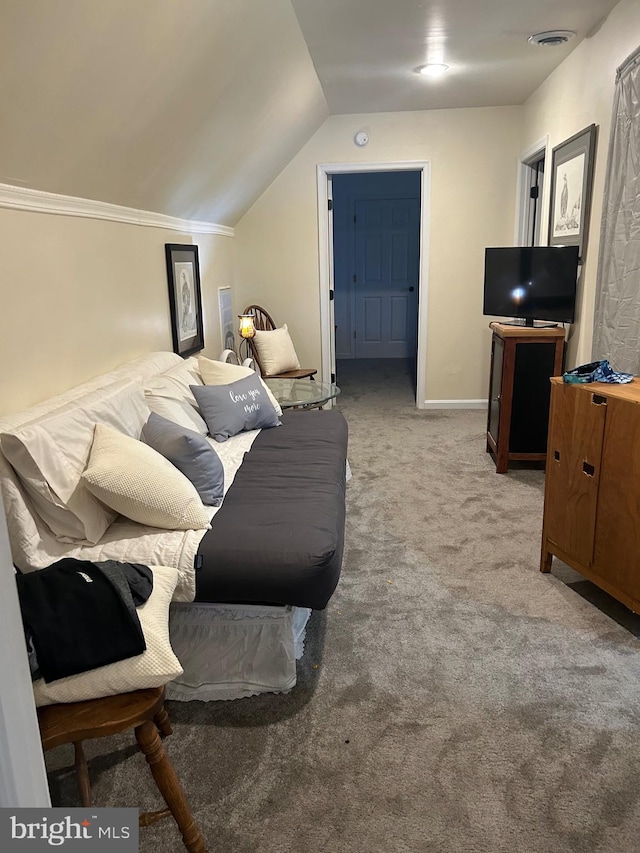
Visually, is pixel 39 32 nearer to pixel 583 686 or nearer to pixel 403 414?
pixel 583 686

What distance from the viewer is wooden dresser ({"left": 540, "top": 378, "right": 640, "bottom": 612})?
2180 mm

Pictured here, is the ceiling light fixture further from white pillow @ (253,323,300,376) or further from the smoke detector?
white pillow @ (253,323,300,376)

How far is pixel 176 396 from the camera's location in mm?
2865

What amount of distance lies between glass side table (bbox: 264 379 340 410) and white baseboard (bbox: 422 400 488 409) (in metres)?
1.72

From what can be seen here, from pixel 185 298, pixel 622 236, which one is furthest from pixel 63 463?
pixel 622 236

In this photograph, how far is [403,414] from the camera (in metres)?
5.37

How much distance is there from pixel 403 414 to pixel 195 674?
3.68 metres

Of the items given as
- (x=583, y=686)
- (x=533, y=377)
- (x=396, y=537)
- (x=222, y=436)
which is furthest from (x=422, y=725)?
(x=533, y=377)

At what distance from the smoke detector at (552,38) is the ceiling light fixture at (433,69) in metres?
0.59

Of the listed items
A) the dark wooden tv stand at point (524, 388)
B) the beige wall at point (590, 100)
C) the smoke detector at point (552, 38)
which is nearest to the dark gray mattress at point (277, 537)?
the dark wooden tv stand at point (524, 388)

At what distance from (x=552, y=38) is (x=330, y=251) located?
246cm

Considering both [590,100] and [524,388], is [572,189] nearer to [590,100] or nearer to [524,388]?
[590,100]

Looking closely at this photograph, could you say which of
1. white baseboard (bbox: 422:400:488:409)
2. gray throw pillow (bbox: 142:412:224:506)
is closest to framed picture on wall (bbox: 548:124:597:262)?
white baseboard (bbox: 422:400:488:409)

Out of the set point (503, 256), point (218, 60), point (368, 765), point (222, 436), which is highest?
point (218, 60)
